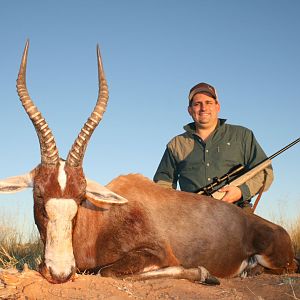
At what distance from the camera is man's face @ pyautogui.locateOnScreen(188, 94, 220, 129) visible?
8844mm

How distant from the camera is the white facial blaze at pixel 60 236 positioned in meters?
4.68

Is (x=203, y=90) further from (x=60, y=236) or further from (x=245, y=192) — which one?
(x=60, y=236)

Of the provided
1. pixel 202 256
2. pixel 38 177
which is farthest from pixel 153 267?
pixel 38 177

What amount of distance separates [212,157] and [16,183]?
400 cm

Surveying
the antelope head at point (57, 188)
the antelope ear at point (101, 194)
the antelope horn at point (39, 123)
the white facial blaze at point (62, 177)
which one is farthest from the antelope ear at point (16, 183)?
the antelope ear at point (101, 194)

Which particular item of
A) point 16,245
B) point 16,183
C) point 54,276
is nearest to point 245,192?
point 16,183

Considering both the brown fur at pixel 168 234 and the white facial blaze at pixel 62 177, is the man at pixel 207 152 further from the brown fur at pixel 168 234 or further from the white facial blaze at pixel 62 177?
the white facial blaze at pixel 62 177

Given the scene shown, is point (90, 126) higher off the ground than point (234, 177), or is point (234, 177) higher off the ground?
point (90, 126)

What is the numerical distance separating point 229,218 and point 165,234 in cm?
114

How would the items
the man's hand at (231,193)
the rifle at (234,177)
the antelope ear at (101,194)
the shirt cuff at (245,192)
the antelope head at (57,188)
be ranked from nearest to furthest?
the antelope head at (57,188)
the antelope ear at (101,194)
the man's hand at (231,193)
the rifle at (234,177)
the shirt cuff at (245,192)

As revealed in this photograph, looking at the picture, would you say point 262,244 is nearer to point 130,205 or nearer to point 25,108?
point 130,205

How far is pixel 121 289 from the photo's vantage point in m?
4.50

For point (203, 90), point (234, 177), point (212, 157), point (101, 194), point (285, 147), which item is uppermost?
point (203, 90)

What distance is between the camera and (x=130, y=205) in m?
6.16
